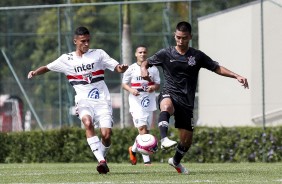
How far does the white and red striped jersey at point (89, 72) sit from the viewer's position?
1584cm

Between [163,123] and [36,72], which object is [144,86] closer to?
[36,72]

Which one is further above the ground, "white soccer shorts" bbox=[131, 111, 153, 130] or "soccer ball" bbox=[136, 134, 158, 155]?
"white soccer shorts" bbox=[131, 111, 153, 130]

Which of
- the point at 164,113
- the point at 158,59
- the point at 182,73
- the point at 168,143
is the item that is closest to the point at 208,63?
the point at 182,73

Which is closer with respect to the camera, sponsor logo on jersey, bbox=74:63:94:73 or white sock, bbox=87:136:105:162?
white sock, bbox=87:136:105:162

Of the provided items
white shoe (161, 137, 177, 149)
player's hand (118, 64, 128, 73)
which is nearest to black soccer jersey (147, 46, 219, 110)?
player's hand (118, 64, 128, 73)

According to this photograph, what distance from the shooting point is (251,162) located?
2188 centimetres

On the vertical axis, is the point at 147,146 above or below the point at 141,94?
below

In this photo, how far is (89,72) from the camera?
15852 millimetres

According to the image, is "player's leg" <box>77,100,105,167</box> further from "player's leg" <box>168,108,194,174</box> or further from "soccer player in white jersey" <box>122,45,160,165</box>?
"soccer player in white jersey" <box>122,45,160,165</box>

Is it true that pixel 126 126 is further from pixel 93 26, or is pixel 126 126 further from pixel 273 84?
pixel 93 26

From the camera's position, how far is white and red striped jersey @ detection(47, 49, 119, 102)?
15.8m

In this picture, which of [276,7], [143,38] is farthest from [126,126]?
[143,38]

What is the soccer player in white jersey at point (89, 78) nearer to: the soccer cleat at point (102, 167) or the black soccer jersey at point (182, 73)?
the soccer cleat at point (102, 167)

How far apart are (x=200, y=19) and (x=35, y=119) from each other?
16.0 ft
